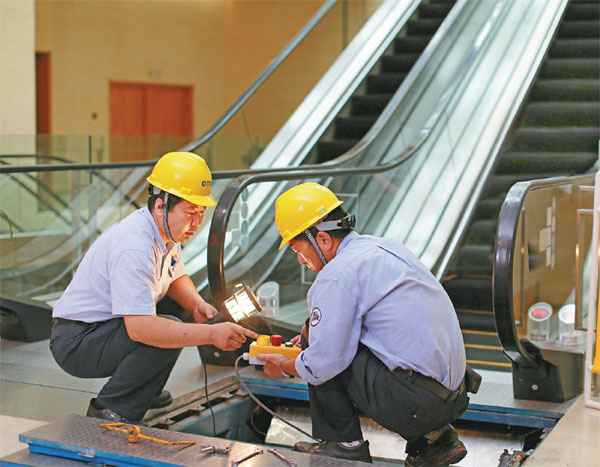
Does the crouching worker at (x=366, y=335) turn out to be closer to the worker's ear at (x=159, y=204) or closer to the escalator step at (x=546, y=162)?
the worker's ear at (x=159, y=204)

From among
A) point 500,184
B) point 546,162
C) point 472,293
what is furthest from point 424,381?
point 546,162

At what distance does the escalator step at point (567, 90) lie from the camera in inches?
347

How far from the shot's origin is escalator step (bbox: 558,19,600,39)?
9.62 m

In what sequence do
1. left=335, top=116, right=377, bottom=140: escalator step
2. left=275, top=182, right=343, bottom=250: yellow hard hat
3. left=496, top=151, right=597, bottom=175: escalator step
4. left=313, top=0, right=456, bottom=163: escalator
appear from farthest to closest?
1. left=335, top=116, right=377, bottom=140: escalator step
2. left=313, top=0, right=456, bottom=163: escalator
3. left=496, top=151, right=597, bottom=175: escalator step
4. left=275, top=182, right=343, bottom=250: yellow hard hat

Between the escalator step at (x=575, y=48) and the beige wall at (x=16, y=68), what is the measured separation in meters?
5.87

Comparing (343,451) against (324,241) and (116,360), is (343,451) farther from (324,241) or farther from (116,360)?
(116,360)

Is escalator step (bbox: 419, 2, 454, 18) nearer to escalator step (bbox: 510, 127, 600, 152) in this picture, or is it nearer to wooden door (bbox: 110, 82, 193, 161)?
escalator step (bbox: 510, 127, 600, 152)

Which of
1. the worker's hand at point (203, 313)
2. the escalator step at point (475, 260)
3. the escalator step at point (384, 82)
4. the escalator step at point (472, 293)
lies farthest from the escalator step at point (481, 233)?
the worker's hand at point (203, 313)

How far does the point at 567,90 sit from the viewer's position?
8906 millimetres

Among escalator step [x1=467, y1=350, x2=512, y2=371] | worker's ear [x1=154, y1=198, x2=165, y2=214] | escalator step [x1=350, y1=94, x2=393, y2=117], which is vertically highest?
escalator step [x1=350, y1=94, x2=393, y2=117]

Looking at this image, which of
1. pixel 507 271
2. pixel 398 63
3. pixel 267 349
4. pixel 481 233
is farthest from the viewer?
pixel 398 63

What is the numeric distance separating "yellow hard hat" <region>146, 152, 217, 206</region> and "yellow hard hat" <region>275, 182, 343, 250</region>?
0.55 meters

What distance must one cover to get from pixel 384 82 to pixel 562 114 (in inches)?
84.1

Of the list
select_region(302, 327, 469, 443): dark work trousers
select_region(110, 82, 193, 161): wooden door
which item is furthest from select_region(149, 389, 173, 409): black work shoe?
select_region(110, 82, 193, 161): wooden door
